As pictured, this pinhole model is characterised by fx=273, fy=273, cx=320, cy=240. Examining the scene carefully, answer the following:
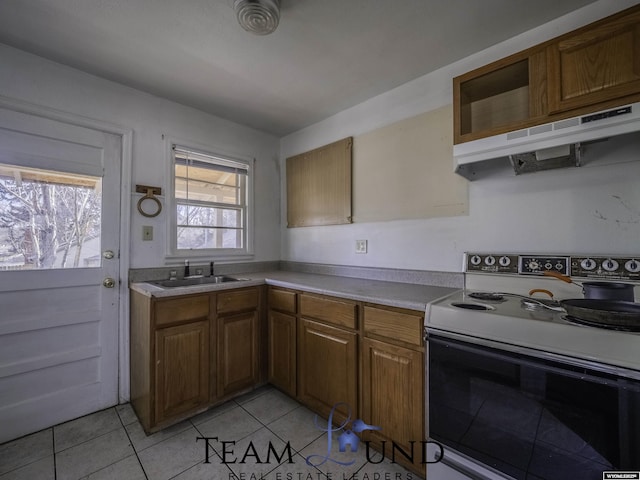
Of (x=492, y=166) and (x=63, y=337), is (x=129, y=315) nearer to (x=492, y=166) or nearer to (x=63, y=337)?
(x=63, y=337)

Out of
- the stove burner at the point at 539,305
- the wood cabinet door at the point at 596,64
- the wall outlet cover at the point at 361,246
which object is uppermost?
the wood cabinet door at the point at 596,64

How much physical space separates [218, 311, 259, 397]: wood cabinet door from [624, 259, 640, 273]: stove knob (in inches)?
84.3

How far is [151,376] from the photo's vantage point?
1653 millimetres

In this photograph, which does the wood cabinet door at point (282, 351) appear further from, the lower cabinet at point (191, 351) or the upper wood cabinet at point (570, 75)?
the upper wood cabinet at point (570, 75)

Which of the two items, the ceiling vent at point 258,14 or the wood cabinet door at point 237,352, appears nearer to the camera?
the ceiling vent at point 258,14

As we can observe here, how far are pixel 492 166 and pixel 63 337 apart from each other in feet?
9.57

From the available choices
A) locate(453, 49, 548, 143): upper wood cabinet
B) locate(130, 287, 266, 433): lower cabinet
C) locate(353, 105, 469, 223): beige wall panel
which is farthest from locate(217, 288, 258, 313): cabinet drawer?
locate(453, 49, 548, 143): upper wood cabinet

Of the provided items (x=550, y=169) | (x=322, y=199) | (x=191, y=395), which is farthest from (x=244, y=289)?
(x=550, y=169)

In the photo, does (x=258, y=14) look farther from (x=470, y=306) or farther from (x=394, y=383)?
(x=394, y=383)

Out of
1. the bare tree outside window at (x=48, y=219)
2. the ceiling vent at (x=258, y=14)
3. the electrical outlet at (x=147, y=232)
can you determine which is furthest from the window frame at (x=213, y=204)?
the ceiling vent at (x=258, y=14)

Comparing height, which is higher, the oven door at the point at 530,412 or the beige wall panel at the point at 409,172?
the beige wall panel at the point at 409,172

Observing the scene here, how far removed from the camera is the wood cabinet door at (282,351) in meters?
2.00

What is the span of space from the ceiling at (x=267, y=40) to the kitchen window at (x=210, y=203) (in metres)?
0.58

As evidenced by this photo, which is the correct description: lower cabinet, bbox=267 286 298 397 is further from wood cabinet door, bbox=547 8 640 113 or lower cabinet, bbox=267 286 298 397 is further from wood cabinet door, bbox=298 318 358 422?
wood cabinet door, bbox=547 8 640 113
